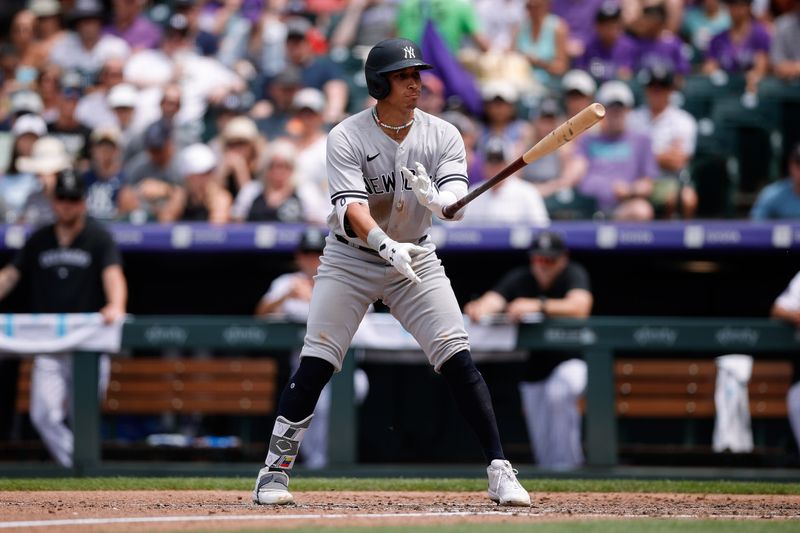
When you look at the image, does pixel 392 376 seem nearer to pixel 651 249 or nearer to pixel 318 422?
pixel 318 422

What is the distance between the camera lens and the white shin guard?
16.8 feet

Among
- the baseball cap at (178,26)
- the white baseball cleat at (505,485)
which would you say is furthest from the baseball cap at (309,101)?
the white baseball cleat at (505,485)

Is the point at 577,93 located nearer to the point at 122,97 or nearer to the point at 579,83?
the point at 579,83

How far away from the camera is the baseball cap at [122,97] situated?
33.9ft

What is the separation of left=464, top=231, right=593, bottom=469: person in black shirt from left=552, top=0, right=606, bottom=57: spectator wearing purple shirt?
3.42 metres

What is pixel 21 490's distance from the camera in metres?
6.20

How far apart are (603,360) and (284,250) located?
2337mm

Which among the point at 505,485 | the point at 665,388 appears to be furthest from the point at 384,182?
the point at 665,388

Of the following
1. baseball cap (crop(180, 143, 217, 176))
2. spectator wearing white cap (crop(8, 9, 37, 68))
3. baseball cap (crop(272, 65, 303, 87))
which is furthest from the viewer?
spectator wearing white cap (crop(8, 9, 37, 68))

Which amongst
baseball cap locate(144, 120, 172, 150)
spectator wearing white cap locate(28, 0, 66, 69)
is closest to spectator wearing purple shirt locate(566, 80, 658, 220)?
baseball cap locate(144, 120, 172, 150)

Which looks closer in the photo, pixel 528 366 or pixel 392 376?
pixel 528 366

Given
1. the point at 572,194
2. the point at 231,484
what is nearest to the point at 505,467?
the point at 231,484

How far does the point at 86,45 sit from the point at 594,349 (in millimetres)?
6478

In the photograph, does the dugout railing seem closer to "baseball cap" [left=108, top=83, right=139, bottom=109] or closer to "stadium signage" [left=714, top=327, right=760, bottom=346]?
"stadium signage" [left=714, top=327, right=760, bottom=346]
